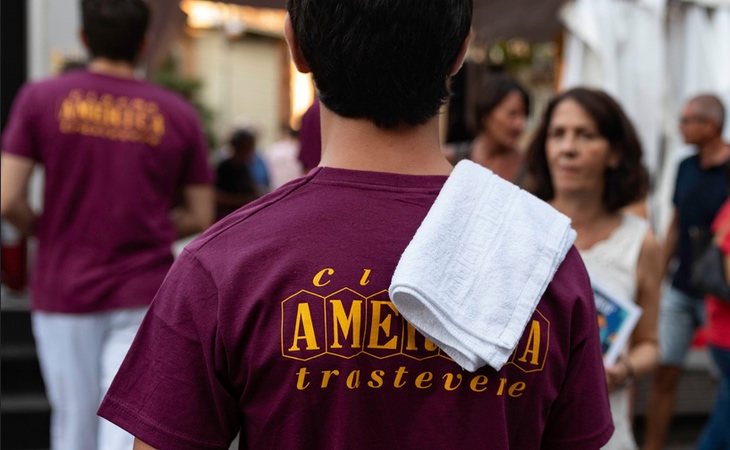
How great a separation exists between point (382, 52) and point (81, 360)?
2662 mm

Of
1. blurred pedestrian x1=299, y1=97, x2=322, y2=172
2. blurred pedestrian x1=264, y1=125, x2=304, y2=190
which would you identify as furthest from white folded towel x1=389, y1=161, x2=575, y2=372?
blurred pedestrian x1=264, y1=125, x2=304, y2=190

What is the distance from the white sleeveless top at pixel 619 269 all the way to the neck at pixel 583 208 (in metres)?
0.13

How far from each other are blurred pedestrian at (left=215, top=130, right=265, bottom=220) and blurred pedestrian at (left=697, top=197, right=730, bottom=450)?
16.0 ft

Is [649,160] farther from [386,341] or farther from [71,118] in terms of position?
[386,341]

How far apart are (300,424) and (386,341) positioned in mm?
165

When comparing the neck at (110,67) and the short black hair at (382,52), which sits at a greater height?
the short black hair at (382,52)

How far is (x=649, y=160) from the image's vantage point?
608 cm

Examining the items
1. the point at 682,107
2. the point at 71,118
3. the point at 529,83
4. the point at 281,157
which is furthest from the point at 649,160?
the point at 529,83

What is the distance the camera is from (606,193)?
3.44 m

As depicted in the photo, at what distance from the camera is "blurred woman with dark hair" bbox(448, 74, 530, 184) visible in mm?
5625

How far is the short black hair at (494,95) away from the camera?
570 cm

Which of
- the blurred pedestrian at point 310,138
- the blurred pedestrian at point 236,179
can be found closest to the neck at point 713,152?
the blurred pedestrian at point 310,138

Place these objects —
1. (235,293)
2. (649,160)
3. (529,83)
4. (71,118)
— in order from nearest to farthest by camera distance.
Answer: (235,293) < (71,118) < (649,160) < (529,83)

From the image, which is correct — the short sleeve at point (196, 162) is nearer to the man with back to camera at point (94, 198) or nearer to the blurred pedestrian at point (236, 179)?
the man with back to camera at point (94, 198)
